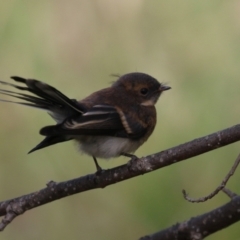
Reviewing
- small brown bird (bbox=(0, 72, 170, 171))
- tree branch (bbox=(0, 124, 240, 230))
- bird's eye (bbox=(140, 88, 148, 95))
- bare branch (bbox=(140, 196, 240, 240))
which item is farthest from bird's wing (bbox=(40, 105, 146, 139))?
bare branch (bbox=(140, 196, 240, 240))

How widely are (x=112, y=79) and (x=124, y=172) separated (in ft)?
7.94

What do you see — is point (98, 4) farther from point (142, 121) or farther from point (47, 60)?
point (142, 121)

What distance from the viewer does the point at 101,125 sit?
11.3 ft

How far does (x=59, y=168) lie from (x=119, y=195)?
511mm

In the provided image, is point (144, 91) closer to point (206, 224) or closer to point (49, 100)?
point (49, 100)

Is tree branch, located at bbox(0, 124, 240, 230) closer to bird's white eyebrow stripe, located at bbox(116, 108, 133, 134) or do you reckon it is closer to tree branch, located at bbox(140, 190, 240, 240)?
tree branch, located at bbox(140, 190, 240, 240)

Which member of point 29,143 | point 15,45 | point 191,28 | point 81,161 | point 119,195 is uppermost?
point 15,45

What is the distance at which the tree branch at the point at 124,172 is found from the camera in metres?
2.78

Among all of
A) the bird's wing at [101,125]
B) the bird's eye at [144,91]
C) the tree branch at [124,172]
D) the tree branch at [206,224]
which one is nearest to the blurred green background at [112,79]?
the bird's eye at [144,91]

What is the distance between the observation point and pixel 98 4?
5.93 meters

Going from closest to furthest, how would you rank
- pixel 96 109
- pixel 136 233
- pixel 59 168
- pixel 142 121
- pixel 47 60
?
pixel 96 109
pixel 142 121
pixel 136 233
pixel 59 168
pixel 47 60

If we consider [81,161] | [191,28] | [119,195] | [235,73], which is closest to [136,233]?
[119,195]

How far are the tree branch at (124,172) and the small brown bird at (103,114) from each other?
10.2 inches

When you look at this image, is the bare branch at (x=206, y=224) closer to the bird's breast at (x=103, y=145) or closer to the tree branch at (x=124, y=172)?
the tree branch at (x=124, y=172)
